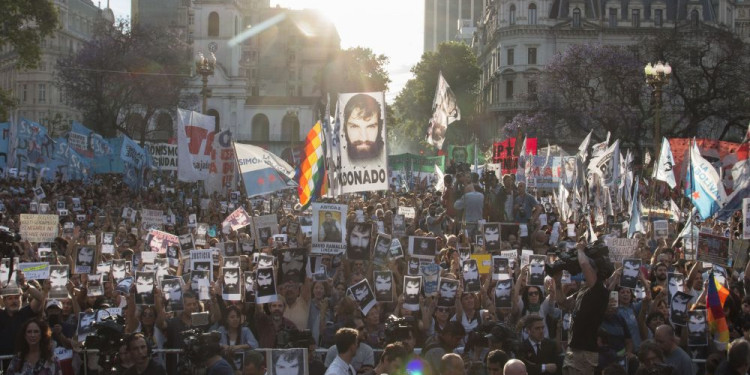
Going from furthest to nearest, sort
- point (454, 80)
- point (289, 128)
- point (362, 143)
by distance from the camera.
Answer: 1. point (289, 128)
2. point (454, 80)
3. point (362, 143)

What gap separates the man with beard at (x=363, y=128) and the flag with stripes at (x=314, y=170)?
163 cm

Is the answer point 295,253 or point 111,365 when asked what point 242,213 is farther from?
point 111,365

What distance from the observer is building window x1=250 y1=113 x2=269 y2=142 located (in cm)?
8544

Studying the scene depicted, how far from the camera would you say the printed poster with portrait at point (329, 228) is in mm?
12570

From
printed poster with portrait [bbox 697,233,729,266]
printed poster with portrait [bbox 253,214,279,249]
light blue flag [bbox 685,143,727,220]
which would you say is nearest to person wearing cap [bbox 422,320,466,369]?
printed poster with portrait [bbox 697,233,729,266]

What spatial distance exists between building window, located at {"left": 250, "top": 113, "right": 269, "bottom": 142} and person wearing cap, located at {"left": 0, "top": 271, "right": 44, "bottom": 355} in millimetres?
75556

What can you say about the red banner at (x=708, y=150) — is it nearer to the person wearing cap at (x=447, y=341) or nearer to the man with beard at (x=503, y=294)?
the man with beard at (x=503, y=294)

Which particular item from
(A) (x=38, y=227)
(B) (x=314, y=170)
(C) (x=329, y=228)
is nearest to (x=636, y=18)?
(B) (x=314, y=170)

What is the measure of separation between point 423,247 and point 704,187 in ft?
18.8

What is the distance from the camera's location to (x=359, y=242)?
40.8 feet

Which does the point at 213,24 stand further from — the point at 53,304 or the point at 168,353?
the point at 168,353

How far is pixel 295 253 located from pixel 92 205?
15.9 m

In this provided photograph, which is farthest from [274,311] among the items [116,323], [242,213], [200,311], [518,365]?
[242,213]

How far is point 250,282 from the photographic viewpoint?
37.6ft
